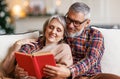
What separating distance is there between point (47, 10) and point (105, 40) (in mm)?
4387

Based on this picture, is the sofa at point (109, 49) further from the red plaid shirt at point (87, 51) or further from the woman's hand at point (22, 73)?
the woman's hand at point (22, 73)

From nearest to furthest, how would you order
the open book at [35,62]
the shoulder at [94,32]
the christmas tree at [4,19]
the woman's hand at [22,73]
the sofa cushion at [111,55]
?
the open book at [35,62] < the woman's hand at [22,73] < the shoulder at [94,32] < the sofa cushion at [111,55] < the christmas tree at [4,19]

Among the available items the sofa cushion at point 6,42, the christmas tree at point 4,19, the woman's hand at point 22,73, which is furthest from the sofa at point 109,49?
the christmas tree at point 4,19

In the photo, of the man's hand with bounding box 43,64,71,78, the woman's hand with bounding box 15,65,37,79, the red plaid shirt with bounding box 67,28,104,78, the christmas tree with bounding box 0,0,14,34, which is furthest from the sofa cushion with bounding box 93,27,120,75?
the christmas tree with bounding box 0,0,14,34

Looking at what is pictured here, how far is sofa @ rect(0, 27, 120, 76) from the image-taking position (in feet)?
6.86

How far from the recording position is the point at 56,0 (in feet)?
20.9

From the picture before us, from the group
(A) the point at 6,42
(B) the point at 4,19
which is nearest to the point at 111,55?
(A) the point at 6,42

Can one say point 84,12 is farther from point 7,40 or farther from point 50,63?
point 7,40

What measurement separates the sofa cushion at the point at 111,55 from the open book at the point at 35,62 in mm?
534

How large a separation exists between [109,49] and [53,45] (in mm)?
450

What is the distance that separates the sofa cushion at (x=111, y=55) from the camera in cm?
209

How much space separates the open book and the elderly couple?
0.06m

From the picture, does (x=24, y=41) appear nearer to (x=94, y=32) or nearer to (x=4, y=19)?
(x=94, y=32)

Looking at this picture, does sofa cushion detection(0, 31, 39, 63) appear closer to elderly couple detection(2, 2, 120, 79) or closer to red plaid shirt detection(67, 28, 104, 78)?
elderly couple detection(2, 2, 120, 79)
